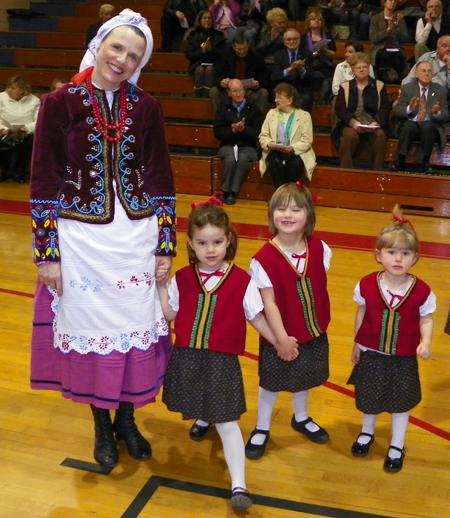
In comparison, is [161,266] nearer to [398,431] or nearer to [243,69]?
[398,431]

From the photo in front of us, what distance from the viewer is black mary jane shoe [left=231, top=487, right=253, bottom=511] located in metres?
2.56

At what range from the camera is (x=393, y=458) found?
2.88m

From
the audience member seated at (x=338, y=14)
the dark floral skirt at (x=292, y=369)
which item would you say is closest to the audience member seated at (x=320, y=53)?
the audience member seated at (x=338, y=14)

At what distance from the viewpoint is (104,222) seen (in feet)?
8.20

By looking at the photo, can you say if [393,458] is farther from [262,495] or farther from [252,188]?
[252,188]

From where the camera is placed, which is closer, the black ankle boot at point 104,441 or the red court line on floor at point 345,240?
the black ankle boot at point 104,441

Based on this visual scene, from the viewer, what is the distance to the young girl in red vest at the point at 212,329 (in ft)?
8.57

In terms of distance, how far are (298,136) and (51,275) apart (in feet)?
15.6

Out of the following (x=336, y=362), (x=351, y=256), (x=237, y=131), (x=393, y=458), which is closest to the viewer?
(x=393, y=458)

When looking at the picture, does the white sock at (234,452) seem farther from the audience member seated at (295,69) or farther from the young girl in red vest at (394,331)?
the audience member seated at (295,69)

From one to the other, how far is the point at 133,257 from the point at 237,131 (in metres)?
4.85

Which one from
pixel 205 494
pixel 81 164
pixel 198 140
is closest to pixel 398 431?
pixel 205 494

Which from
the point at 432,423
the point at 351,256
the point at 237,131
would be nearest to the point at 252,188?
the point at 237,131

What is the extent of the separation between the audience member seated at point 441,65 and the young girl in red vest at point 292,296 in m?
4.81
